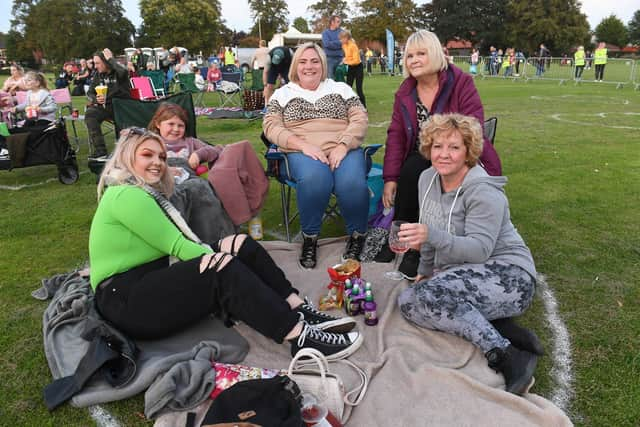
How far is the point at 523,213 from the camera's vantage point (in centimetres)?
477

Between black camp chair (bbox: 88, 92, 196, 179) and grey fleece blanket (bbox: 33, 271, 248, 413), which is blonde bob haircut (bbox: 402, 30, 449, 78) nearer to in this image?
→ grey fleece blanket (bbox: 33, 271, 248, 413)

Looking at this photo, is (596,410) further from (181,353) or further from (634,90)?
(634,90)

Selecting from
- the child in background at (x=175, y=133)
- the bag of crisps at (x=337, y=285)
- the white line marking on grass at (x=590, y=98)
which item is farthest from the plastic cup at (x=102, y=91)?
the white line marking on grass at (x=590, y=98)

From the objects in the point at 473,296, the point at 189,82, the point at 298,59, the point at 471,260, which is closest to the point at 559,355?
the point at 473,296

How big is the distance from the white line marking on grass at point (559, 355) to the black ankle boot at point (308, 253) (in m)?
1.76

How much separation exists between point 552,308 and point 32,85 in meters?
7.69

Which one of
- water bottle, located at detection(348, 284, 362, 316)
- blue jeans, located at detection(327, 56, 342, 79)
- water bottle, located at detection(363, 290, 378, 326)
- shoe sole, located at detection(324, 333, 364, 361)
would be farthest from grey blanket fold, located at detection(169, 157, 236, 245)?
blue jeans, located at detection(327, 56, 342, 79)

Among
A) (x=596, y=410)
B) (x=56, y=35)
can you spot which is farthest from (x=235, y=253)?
(x=56, y=35)

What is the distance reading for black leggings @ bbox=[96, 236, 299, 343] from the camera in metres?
2.40

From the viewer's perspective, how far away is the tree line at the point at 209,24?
50.9m

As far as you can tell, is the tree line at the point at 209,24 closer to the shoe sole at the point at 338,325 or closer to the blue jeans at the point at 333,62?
the blue jeans at the point at 333,62

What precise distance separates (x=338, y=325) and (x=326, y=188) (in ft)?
4.39

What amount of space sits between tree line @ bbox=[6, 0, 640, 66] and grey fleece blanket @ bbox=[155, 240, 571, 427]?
5066 cm

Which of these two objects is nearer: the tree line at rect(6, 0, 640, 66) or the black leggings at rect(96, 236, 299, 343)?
the black leggings at rect(96, 236, 299, 343)
